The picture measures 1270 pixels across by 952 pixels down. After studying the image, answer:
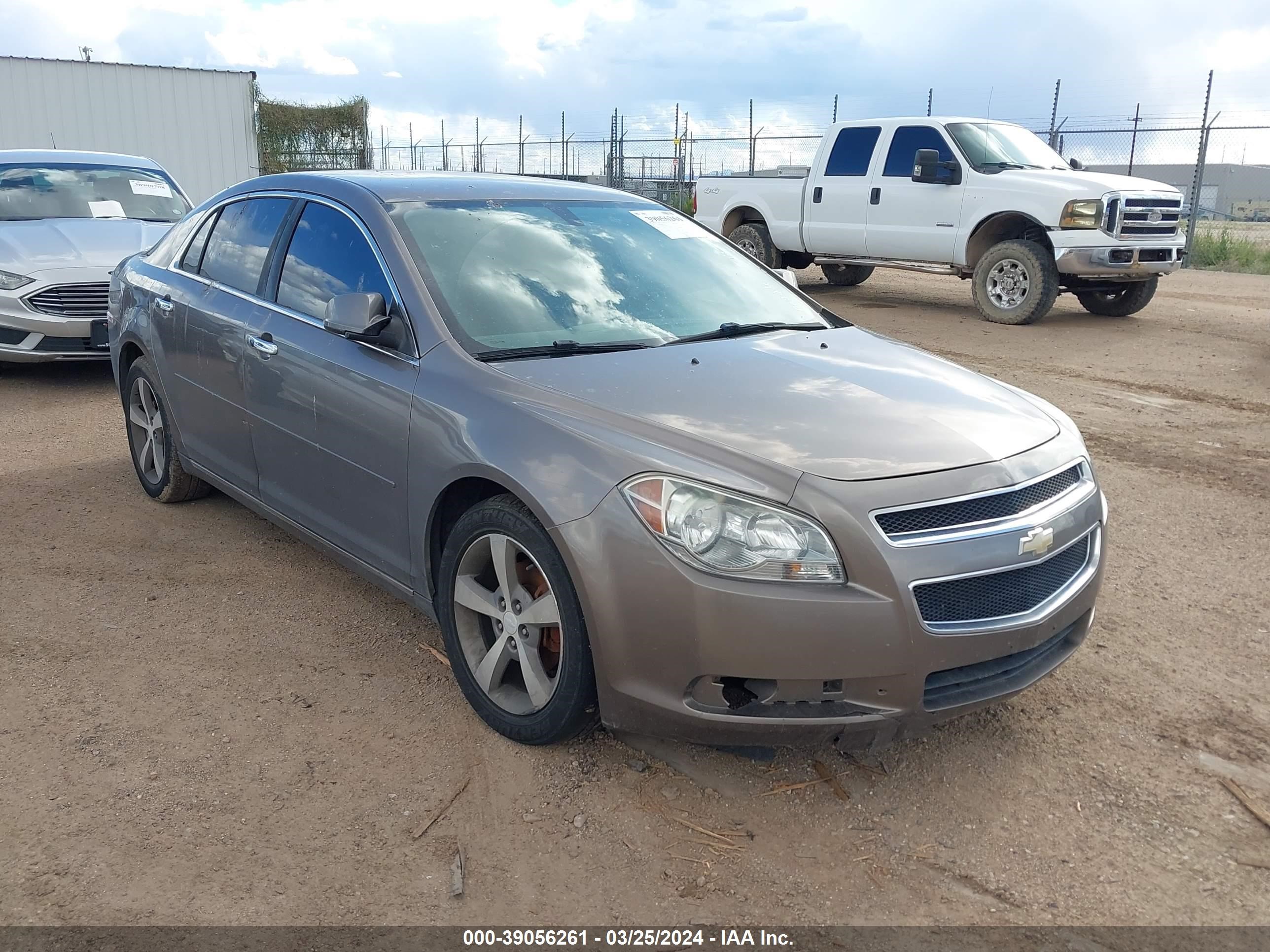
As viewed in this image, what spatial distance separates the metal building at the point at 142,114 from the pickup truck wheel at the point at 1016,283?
1561 centimetres

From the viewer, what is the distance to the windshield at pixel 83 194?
9297 millimetres

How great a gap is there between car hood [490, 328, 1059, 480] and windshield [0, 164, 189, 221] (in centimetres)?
771

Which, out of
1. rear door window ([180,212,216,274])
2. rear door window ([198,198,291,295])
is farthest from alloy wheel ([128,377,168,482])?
rear door window ([198,198,291,295])

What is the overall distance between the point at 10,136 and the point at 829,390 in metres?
21.2

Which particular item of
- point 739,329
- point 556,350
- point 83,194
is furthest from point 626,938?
Result: point 83,194

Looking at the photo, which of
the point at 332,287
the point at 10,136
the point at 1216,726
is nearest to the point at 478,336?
the point at 332,287

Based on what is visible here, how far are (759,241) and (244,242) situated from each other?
10440 mm

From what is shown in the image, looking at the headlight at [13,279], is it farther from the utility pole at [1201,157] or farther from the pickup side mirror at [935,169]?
the utility pole at [1201,157]

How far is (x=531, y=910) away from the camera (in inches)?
102

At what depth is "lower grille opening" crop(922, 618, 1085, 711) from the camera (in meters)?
2.81

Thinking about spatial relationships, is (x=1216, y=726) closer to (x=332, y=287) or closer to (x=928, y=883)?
(x=928, y=883)

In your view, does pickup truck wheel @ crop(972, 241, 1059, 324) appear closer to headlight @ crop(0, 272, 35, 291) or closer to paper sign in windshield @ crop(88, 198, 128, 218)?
paper sign in windshield @ crop(88, 198, 128, 218)

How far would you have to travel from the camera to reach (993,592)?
9.34 ft

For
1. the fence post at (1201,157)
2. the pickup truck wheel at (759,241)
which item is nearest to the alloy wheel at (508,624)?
the pickup truck wheel at (759,241)
